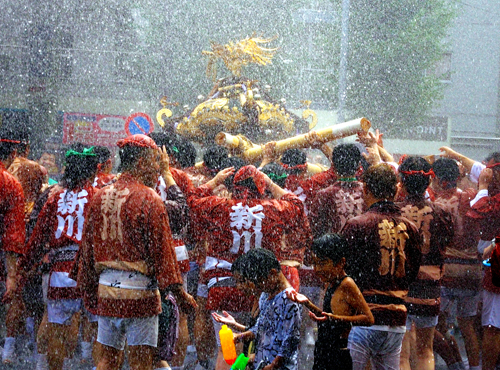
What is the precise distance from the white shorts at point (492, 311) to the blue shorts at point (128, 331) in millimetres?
2666

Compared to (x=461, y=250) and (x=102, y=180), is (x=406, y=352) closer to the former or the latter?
(x=461, y=250)

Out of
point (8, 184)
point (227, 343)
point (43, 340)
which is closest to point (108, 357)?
point (227, 343)

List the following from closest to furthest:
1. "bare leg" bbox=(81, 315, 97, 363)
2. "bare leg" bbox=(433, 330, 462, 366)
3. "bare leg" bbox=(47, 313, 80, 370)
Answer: "bare leg" bbox=(47, 313, 80, 370)
"bare leg" bbox=(433, 330, 462, 366)
"bare leg" bbox=(81, 315, 97, 363)

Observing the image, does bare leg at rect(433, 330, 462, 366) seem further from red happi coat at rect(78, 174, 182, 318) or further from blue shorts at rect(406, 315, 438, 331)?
red happi coat at rect(78, 174, 182, 318)

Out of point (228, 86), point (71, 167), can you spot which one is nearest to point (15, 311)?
point (71, 167)

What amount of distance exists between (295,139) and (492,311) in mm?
2367

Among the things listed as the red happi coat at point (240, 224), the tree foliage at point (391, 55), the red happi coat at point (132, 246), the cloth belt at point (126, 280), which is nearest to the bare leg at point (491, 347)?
the red happi coat at point (240, 224)

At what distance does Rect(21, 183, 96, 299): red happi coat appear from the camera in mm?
4543

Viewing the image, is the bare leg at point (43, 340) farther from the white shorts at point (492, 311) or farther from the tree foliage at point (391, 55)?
the tree foliage at point (391, 55)

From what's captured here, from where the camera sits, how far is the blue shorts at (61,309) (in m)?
4.57

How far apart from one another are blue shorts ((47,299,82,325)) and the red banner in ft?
44.6

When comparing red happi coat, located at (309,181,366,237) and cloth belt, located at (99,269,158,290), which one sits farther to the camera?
red happi coat, located at (309,181,366,237)

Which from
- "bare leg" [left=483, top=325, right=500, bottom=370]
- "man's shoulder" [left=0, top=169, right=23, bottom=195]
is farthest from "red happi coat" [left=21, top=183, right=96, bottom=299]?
"bare leg" [left=483, top=325, right=500, bottom=370]

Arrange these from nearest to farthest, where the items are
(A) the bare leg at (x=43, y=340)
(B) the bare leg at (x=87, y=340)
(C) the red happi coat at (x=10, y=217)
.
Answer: (A) the bare leg at (x=43, y=340) → (C) the red happi coat at (x=10, y=217) → (B) the bare leg at (x=87, y=340)
